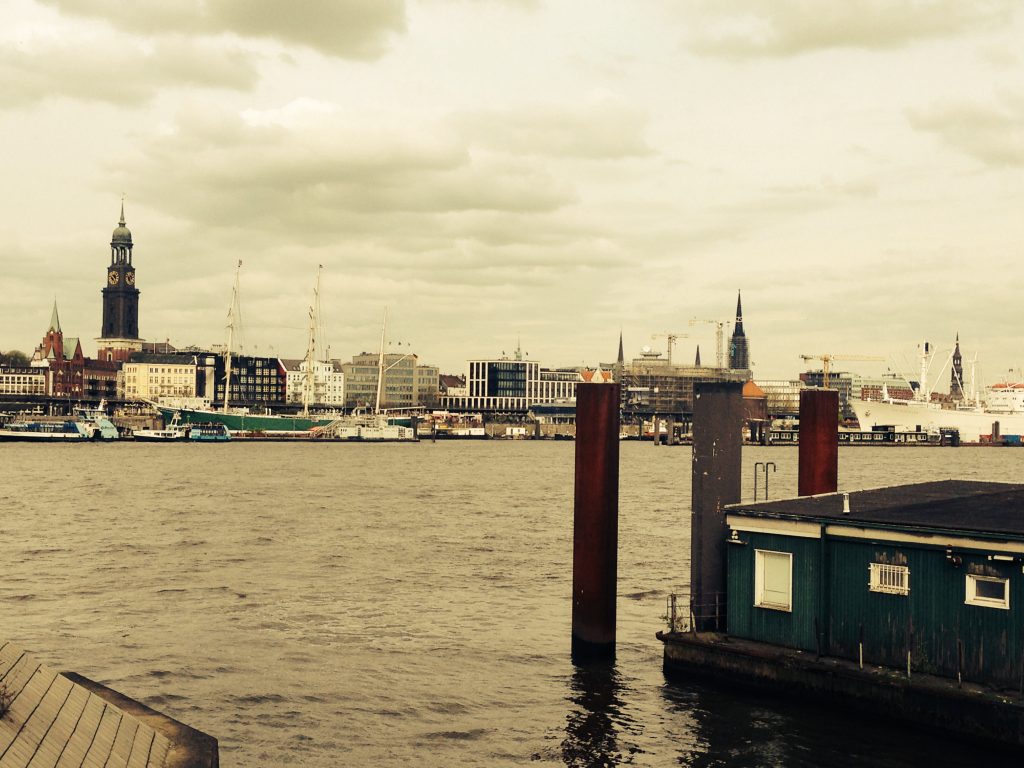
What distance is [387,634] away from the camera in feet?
100

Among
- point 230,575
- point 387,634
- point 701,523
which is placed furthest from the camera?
point 230,575

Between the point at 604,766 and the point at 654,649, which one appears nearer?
the point at 604,766

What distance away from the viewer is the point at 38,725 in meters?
14.1

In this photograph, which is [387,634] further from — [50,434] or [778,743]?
[50,434]

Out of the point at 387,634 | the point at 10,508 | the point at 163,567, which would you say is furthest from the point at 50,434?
the point at 387,634

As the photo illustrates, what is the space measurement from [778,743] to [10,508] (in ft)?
193

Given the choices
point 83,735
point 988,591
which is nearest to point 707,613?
point 988,591

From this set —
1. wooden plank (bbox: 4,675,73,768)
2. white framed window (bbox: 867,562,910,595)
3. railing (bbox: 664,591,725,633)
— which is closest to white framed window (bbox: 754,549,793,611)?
railing (bbox: 664,591,725,633)

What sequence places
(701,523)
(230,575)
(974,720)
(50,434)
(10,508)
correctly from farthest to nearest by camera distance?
(50,434)
(10,508)
(230,575)
(701,523)
(974,720)

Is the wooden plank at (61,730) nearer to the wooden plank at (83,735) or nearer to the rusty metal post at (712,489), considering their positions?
the wooden plank at (83,735)

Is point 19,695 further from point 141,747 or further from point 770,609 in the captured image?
point 770,609

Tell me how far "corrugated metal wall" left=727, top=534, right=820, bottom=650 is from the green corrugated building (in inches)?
0.8

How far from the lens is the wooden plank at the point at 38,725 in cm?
1281

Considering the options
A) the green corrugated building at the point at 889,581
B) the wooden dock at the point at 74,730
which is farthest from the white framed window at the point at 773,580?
the wooden dock at the point at 74,730
